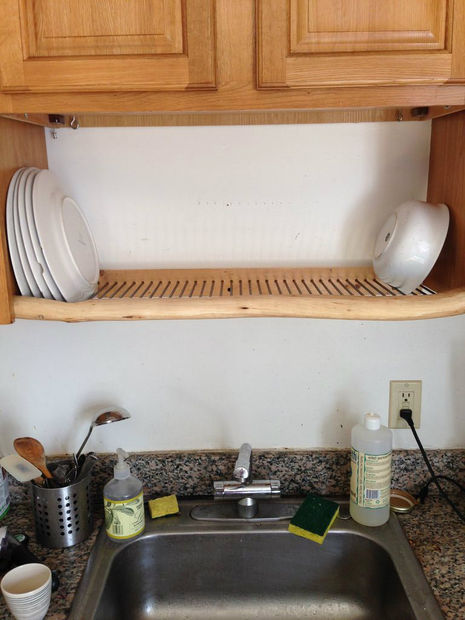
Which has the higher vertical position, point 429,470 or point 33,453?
point 33,453

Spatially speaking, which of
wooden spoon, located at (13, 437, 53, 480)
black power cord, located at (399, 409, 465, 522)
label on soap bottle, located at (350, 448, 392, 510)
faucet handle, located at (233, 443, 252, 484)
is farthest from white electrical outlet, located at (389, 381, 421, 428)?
wooden spoon, located at (13, 437, 53, 480)

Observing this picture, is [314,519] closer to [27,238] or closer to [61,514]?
[61,514]

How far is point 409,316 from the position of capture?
3.16ft

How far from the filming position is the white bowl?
3.44ft

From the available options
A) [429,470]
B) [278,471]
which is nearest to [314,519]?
[278,471]

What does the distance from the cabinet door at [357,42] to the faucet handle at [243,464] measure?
0.72 meters

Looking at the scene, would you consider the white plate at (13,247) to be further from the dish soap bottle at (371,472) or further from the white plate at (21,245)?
the dish soap bottle at (371,472)

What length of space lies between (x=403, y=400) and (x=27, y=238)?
2.84 ft

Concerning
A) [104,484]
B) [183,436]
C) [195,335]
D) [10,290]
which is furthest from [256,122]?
[104,484]

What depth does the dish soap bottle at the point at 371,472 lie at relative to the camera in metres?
1.19

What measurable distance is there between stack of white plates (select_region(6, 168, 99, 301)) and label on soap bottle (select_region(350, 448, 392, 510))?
658 millimetres

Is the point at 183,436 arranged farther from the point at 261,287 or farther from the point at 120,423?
the point at 261,287

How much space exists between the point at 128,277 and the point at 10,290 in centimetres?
32

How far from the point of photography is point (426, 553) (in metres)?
1.13
